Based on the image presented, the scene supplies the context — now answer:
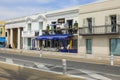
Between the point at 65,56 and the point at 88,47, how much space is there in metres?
5.27

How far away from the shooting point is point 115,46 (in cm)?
4047

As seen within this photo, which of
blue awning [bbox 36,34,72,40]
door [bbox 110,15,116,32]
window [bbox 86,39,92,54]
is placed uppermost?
door [bbox 110,15,116,32]

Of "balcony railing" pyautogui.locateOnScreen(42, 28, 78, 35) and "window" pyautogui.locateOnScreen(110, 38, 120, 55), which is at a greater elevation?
"balcony railing" pyautogui.locateOnScreen(42, 28, 78, 35)

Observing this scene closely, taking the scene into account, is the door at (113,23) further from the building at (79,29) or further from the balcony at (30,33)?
the balcony at (30,33)

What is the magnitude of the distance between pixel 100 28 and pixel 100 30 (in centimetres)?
28

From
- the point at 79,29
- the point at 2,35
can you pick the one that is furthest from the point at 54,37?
the point at 2,35

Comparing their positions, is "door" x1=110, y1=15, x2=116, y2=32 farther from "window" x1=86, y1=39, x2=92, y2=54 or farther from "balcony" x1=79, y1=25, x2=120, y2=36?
"window" x1=86, y1=39, x2=92, y2=54

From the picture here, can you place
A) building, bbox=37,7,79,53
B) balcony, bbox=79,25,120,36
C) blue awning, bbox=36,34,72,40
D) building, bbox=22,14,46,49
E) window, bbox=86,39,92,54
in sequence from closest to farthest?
balcony, bbox=79,25,120,36, window, bbox=86,39,92,54, building, bbox=37,7,79,53, blue awning, bbox=36,34,72,40, building, bbox=22,14,46,49

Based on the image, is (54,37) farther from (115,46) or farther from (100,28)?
(115,46)

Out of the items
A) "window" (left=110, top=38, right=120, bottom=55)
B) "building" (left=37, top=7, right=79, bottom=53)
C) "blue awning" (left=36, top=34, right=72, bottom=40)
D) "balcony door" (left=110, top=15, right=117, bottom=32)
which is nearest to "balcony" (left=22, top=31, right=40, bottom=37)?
"building" (left=37, top=7, right=79, bottom=53)

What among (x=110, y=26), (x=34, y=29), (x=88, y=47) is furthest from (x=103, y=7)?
(x=34, y=29)

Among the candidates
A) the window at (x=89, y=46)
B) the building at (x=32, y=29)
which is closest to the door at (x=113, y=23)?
the window at (x=89, y=46)

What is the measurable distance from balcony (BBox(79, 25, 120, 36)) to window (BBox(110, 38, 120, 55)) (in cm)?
114

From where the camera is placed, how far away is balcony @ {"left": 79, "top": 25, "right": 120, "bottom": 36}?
1574 inches
